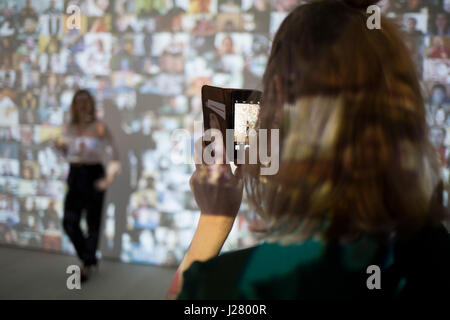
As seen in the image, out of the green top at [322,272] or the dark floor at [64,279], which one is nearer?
the green top at [322,272]

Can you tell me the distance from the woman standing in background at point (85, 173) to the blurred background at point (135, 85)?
246mm

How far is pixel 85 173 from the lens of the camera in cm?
294

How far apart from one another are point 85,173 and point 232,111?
2.41 metres

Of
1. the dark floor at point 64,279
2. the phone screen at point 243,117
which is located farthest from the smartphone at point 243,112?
the dark floor at point 64,279

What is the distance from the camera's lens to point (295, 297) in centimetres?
47

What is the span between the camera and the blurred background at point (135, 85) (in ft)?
10.0

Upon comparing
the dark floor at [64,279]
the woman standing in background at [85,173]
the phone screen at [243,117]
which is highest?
the phone screen at [243,117]

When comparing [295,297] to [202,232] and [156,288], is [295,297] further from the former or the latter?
[156,288]

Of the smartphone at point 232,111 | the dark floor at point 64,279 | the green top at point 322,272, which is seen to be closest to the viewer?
the green top at point 322,272

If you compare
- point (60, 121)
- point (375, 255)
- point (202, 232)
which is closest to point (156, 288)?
point (60, 121)

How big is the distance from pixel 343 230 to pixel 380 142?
0.40ft

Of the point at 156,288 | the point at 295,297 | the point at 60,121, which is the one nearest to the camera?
the point at 295,297

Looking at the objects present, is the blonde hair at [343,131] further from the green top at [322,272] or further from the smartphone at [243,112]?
the smartphone at [243,112]
